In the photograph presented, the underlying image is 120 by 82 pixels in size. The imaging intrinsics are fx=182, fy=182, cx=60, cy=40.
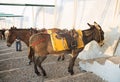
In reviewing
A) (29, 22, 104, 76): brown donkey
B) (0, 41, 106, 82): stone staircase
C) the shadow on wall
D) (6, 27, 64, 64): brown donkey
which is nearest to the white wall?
the shadow on wall

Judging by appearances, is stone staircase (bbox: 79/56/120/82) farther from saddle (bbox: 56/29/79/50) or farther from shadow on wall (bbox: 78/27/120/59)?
saddle (bbox: 56/29/79/50)

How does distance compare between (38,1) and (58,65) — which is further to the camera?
(38,1)

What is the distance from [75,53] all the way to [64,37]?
1.23 feet

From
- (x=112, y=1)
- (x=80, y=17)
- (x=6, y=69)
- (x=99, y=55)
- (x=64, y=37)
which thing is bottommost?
(x=6, y=69)

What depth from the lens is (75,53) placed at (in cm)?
334

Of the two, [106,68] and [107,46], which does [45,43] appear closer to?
[106,68]

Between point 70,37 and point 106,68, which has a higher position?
point 70,37

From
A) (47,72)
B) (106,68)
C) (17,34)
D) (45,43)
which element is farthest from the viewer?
(17,34)

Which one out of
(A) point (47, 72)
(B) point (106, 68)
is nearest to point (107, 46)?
(B) point (106, 68)

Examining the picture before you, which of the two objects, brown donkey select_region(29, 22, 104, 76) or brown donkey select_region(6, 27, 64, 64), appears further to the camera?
brown donkey select_region(6, 27, 64, 64)

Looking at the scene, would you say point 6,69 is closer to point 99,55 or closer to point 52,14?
point 99,55

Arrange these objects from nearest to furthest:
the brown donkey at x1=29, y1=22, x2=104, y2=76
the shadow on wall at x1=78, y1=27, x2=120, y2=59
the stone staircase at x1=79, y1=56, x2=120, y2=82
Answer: the stone staircase at x1=79, y1=56, x2=120, y2=82, the brown donkey at x1=29, y1=22, x2=104, y2=76, the shadow on wall at x1=78, y1=27, x2=120, y2=59

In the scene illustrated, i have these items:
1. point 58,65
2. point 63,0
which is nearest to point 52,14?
point 63,0

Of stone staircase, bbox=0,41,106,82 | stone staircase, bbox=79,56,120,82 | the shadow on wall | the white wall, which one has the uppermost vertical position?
the white wall
